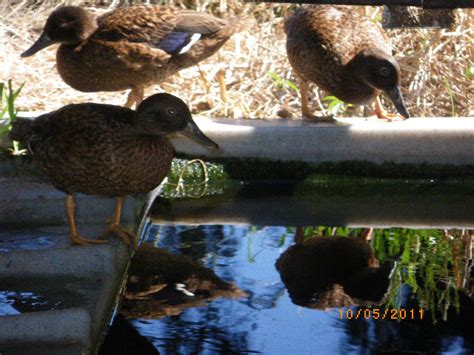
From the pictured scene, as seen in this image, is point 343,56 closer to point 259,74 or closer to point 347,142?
point 347,142

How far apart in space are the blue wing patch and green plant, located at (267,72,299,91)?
104cm

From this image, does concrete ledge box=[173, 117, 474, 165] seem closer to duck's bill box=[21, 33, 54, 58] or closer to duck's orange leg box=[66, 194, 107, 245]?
duck's bill box=[21, 33, 54, 58]

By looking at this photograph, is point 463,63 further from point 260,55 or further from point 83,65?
point 83,65

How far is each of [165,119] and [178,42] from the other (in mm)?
1662

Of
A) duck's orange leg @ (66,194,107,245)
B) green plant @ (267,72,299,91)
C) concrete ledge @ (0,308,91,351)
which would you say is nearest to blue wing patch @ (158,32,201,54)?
green plant @ (267,72,299,91)

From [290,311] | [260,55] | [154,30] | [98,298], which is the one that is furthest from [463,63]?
[98,298]

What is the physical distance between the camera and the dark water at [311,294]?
14.1ft

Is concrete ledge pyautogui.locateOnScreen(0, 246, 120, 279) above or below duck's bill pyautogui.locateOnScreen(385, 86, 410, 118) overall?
below

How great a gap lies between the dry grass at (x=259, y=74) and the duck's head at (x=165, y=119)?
229 cm

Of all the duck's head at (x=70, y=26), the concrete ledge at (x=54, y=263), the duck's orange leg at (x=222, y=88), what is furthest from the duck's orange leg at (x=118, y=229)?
the duck's orange leg at (x=222, y=88)

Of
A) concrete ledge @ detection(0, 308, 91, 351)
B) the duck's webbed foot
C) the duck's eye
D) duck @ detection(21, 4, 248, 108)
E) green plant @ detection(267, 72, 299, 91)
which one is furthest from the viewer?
green plant @ detection(267, 72, 299, 91)

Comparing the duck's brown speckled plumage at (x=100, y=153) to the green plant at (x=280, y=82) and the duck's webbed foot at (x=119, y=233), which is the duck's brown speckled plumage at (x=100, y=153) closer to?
the duck's webbed foot at (x=119, y=233)

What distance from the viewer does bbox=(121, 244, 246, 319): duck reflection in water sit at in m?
4.66

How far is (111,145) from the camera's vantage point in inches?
183
